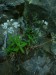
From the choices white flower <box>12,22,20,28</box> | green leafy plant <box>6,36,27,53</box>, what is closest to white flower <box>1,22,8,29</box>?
white flower <box>12,22,20,28</box>

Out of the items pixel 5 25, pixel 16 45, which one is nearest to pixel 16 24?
pixel 5 25

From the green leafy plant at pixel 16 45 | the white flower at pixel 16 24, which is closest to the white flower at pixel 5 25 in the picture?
the white flower at pixel 16 24

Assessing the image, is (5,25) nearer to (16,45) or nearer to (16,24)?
(16,24)

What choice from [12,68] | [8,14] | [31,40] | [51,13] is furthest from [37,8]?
[12,68]

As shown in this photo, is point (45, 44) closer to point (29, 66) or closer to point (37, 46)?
point (37, 46)

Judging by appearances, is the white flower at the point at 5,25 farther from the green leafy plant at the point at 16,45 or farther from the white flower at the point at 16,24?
the green leafy plant at the point at 16,45

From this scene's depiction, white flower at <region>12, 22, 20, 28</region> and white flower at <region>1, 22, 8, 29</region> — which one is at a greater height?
white flower at <region>12, 22, 20, 28</region>

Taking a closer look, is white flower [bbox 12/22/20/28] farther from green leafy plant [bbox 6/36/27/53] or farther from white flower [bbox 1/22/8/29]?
green leafy plant [bbox 6/36/27/53]

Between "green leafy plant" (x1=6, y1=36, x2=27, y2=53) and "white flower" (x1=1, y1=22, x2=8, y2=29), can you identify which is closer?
"green leafy plant" (x1=6, y1=36, x2=27, y2=53)

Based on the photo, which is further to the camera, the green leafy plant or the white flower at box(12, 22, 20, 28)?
the white flower at box(12, 22, 20, 28)
